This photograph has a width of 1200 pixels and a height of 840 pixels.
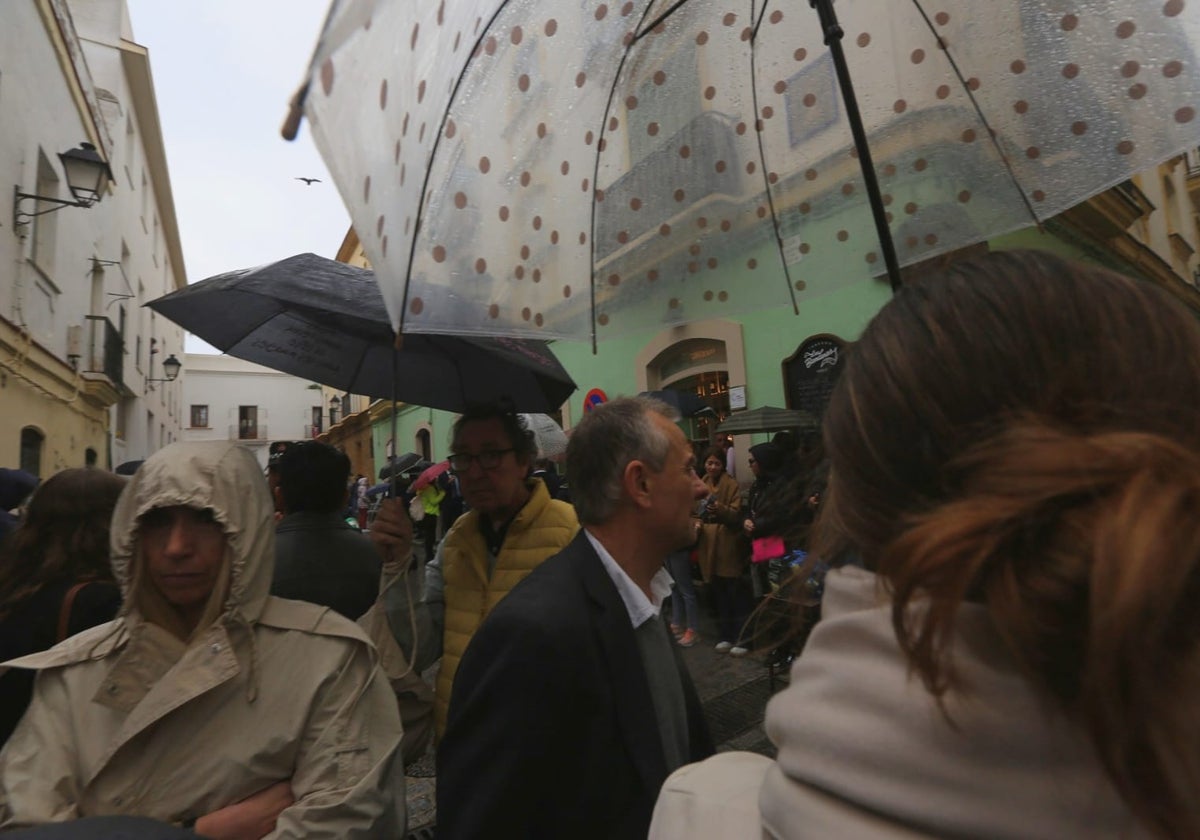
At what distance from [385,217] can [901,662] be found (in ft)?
4.14

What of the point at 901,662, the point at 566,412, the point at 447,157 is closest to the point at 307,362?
the point at 447,157

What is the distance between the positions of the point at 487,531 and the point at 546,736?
1.26 metres

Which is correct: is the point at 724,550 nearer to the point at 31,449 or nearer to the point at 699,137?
the point at 699,137

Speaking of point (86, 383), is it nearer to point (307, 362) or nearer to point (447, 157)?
point (307, 362)

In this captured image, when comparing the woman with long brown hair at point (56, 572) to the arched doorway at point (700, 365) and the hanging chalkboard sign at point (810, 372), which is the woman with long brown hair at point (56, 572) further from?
the arched doorway at point (700, 365)

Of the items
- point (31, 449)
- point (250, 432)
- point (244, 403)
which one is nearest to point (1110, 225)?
point (31, 449)

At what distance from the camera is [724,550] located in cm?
684

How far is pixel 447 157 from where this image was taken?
1610 millimetres

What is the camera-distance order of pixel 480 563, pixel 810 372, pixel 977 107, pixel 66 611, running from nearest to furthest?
pixel 977 107 < pixel 66 611 < pixel 480 563 < pixel 810 372

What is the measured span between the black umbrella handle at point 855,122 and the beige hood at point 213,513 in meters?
1.77

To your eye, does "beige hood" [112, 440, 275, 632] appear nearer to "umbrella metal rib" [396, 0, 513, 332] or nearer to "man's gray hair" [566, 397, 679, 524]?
"umbrella metal rib" [396, 0, 513, 332]

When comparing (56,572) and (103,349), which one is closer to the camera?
(56,572)

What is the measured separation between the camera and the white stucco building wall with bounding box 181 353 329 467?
45406 millimetres

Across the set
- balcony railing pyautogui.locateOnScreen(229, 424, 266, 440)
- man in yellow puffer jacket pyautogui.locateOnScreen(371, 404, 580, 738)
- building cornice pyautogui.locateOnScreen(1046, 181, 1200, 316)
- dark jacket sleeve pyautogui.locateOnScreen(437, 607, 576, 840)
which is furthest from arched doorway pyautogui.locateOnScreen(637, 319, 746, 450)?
balcony railing pyautogui.locateOnScreen(229, 424, 266, 440)
